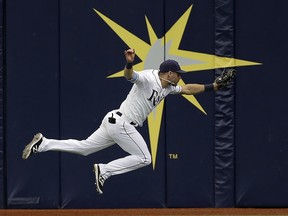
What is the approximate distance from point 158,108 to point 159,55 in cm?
81

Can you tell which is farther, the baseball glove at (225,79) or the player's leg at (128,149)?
the baseball glove at (225,79)

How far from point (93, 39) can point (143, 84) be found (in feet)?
9.98

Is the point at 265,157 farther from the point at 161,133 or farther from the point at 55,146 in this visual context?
the point at 55,146

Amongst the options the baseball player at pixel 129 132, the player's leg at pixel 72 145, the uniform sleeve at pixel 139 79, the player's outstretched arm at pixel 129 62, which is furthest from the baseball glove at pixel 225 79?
the player's leg at pixel 72 145

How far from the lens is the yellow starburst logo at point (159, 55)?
43.6 ft

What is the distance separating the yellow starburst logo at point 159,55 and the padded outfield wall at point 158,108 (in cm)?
2

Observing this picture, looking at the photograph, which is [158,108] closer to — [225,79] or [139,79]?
[225,79]

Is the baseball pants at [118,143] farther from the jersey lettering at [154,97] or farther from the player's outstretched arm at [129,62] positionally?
the player's outstretched arm at [129,62]

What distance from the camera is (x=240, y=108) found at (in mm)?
13289

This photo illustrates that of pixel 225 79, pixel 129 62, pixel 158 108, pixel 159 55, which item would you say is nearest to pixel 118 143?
pixel 129 62

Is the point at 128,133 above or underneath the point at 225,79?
underneath

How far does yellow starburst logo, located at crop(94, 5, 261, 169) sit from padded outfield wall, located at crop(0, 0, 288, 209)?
15 mm

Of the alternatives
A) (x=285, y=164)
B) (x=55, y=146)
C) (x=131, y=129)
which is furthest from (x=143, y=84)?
(x=285, y=164)

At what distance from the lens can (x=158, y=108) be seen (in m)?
13.3
